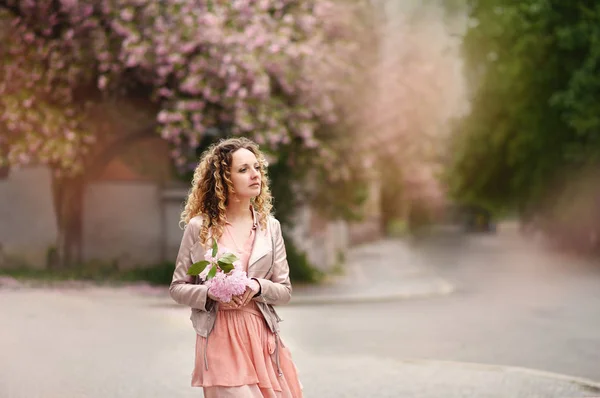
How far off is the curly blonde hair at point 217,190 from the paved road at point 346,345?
4024mm

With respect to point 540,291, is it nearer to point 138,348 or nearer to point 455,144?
point 138,348

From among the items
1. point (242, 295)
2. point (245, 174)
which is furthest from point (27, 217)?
point (242, 295)

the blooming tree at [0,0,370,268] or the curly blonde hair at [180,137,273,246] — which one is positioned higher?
the blooming tree at [0,0,370,268]

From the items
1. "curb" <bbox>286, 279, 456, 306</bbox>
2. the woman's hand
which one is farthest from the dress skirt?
"curb" <bbox>286, 279, 456, 306</bbox>

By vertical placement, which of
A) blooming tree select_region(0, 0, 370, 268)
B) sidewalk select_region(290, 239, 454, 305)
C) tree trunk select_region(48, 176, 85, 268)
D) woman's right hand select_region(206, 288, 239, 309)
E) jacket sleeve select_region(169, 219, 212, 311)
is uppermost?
blooming tree select_region(0, 0, 370, 268)

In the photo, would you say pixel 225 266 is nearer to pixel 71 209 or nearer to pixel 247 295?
pixel 247 295

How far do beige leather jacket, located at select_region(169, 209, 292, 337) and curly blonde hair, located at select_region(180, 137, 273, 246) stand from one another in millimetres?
56

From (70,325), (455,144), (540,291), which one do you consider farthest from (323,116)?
(455,144)

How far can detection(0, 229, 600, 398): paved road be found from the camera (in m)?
8.76

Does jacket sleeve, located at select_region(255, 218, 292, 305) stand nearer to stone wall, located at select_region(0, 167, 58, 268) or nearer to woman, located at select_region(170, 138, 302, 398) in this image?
woman, located at select_region(170, 138, 302, 398)

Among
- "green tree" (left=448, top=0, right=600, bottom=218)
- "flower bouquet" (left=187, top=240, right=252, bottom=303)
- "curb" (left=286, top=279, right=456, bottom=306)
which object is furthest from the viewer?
"green tree" (left=448, top=0, right=600, bottom=218)

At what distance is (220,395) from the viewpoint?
14.4 feet

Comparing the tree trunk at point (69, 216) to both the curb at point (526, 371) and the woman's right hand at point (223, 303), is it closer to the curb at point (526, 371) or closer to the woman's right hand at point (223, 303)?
the curb at point (526, 371)

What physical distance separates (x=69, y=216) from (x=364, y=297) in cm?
669
